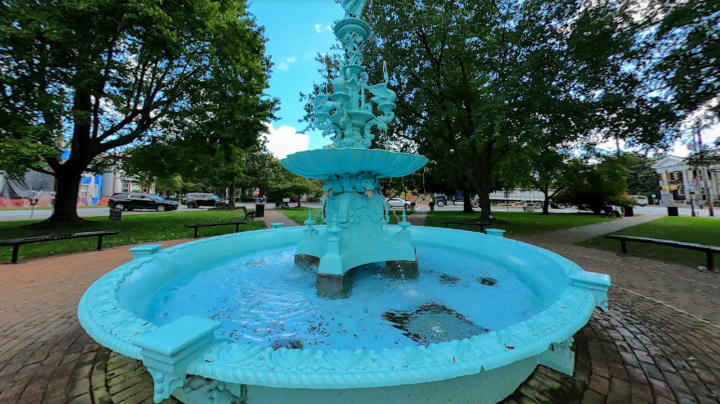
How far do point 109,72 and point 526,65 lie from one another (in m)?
17.0

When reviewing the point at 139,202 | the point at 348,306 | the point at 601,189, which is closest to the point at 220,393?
the point at 348,306

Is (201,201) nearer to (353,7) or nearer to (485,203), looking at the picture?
(485,203)

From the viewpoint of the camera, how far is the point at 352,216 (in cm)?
501

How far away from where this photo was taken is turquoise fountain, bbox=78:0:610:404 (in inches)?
58.0

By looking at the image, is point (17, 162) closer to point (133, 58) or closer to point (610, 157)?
point (133, 58)

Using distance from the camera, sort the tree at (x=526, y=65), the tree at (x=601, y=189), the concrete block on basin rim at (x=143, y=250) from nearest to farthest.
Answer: the concrete block on basin rim at (x=143, y=250) < the tree at (x=526, y=65) < the tree at (x=601, y=189)

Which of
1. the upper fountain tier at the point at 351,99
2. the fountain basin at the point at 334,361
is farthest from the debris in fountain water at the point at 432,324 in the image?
the upper fountain tier at the point at 351,99

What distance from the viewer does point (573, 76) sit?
8.55 m

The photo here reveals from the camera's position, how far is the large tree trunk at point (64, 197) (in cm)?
1234

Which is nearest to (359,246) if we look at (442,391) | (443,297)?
(443,297)

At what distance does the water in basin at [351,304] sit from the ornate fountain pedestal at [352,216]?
0.36 m

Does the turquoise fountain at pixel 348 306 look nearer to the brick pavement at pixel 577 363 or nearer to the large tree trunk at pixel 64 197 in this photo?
the brick pavement at pixel 577 363

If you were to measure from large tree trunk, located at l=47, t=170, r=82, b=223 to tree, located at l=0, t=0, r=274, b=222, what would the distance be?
0.12 ft

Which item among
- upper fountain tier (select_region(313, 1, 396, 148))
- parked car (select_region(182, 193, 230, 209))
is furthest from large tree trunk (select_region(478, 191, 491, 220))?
parked car (select_region(182, 193, 230, 209))
